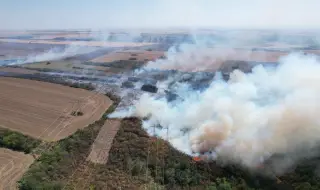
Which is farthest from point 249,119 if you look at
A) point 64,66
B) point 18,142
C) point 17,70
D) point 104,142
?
point 17,70

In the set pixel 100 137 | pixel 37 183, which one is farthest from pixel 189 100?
pixel 37 183

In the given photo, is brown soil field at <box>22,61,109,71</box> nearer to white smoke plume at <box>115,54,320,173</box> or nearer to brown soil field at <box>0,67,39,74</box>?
brown soil field at <box>0,67,39,74</box>

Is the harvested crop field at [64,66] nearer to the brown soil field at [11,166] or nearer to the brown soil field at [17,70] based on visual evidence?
the brown soil field at [17,70]

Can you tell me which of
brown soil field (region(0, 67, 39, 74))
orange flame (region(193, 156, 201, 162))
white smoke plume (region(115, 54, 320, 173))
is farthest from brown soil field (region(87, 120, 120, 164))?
brown soil field (region(0, 67, 39, 74))

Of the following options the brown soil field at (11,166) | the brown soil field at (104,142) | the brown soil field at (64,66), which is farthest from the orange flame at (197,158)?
the brown soil field at (64,66)

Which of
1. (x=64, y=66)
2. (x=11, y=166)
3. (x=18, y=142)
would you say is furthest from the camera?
(x=64, y=66)

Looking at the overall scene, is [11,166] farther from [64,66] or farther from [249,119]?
[64,66]
